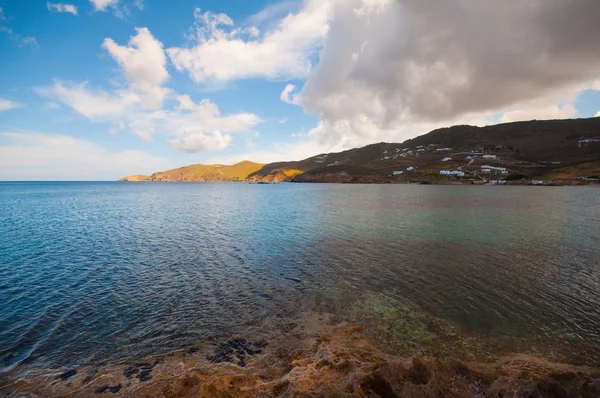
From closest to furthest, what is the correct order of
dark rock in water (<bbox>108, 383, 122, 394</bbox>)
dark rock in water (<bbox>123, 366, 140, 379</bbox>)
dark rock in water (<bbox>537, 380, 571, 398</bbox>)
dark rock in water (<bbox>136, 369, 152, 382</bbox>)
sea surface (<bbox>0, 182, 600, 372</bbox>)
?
dark rock in water (<bbox>537, 380, 571, 398</bbox>) < dark rock in water (<bbox>108, 383, 122, 394</bbox>) < dark rock in water (<bbox>136, 369, 152, 382</bbox>) < dark rock in water (<bbox>123, 366, 140, 379</bbox>) < sea surface (<bbox>0, 182, 600, 372</bbox>)

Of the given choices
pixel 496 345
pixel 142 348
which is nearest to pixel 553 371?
pixel 496 345

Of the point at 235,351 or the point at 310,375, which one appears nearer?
the point at 310,375

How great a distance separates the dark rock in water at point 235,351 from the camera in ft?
46.4

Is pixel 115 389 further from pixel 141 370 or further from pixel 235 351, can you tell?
pixel 235 351

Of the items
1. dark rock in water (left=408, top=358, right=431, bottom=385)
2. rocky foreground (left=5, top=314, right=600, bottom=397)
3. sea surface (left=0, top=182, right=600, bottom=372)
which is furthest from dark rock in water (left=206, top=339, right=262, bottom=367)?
dark rock in water (left=408, top=358, right=431, bottom=385)

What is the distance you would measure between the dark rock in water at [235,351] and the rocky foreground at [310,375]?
0.17ft

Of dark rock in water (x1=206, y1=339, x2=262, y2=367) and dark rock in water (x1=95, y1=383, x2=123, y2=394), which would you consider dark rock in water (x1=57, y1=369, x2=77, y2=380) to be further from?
dark rock in water (x1=206, y1=339, x2=262, y2=367)

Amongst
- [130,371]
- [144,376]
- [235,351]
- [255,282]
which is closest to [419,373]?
[235,351]

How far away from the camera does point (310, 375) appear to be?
11922 mm

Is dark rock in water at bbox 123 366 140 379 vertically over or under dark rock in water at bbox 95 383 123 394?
under

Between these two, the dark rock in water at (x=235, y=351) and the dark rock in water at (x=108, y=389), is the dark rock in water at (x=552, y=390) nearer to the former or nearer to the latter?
the dark rock in water at (x=235, y=351)

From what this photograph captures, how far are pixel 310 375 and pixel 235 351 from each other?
4937 mm

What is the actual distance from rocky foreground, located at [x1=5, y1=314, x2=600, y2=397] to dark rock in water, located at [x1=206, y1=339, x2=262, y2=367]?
5 cm

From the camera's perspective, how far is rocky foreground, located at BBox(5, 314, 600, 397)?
408 inches
